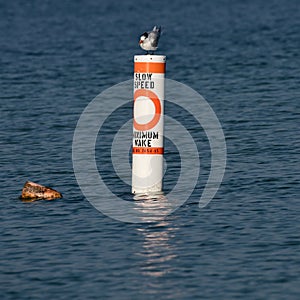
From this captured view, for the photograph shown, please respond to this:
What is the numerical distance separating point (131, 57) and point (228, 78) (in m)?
11.7

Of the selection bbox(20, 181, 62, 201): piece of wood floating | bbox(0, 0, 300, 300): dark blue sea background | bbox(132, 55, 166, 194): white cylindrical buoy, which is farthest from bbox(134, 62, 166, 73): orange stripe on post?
bbox(20, 181, 62, 201): piece of wood floating

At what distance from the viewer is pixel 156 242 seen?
18750mm

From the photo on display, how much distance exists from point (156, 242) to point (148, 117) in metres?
3.82

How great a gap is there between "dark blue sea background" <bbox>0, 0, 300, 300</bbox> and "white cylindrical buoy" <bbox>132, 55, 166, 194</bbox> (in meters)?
0.97

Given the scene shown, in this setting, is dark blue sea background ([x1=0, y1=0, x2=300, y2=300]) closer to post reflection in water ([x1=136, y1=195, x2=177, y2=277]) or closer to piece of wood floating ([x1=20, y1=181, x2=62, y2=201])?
post reflection in water ([x1=136, y1=195, x2=177, y2=277])

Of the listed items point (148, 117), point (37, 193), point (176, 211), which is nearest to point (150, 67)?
point (148, 117)

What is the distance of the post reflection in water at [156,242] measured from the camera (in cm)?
1717

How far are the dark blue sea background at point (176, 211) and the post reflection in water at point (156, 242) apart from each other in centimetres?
4

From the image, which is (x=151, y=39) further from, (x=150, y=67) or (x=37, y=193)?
(x=37, y=193)

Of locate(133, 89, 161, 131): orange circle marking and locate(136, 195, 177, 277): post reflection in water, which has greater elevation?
locate(133, 89, 161, 131): orange circle marking

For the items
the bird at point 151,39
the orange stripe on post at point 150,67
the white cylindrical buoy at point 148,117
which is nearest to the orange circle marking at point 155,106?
the white cylindrical buoy at point 148,117

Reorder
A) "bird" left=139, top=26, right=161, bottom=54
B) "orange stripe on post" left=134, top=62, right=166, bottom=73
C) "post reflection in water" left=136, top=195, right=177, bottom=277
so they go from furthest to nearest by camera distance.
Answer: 1. "bird" left=139, top=26, right=161, bottom=54
2. "orange stripe on post" left=134, top=62, right=166, bottom=73
3. "post reflection in water" left=136, top=195, right=177, bottom=277

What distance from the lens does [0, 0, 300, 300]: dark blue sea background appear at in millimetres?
16547

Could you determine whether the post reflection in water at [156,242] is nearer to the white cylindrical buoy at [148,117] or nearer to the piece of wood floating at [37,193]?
the white cylindrical buoy at [148,117]
